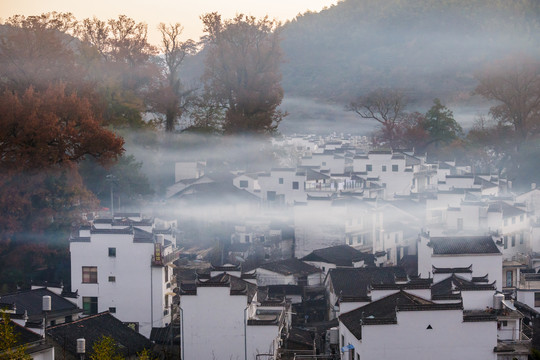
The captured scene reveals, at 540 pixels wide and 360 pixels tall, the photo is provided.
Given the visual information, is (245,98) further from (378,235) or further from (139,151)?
(378,235)

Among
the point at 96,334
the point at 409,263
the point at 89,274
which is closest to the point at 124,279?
the point at 89,274

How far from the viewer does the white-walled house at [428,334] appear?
503 inches

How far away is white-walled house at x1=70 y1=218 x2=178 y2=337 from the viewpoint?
17.3 metres

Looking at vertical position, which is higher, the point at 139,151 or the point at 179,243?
the point at 139,151

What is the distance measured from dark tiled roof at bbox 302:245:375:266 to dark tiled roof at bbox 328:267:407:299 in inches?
80.8

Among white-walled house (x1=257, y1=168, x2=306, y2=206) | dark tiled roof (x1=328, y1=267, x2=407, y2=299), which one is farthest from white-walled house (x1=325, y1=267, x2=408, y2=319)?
white-walled house (x1=257, y1=168, x2=306, y2=206)

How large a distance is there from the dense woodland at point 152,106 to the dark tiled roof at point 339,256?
521 cm

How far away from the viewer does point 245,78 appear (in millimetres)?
32031

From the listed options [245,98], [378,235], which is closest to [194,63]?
[245,98]

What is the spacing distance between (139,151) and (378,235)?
8.62 metres

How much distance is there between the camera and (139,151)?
1158 inches

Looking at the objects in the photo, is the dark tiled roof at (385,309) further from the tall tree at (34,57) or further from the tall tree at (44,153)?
the tall tree at (34,57)

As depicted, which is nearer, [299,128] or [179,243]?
[179,243]

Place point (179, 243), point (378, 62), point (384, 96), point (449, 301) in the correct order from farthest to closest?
point (378, 62), point (384, 96), point (179, 243), point (449, 301)
